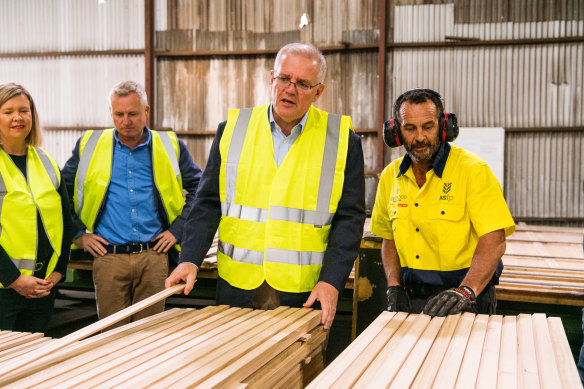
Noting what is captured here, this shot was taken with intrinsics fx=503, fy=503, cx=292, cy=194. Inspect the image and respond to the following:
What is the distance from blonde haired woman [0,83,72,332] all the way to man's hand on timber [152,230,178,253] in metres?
0.63

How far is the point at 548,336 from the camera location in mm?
1835

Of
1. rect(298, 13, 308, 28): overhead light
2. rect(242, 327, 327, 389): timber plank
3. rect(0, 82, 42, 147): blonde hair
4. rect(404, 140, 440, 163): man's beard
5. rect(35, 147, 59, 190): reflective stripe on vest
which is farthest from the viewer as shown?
→ rect(298, 13, 308, 28): overhead light

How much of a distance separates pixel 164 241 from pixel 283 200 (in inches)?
64.0

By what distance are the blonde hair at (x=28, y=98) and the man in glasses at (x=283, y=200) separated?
141 cm

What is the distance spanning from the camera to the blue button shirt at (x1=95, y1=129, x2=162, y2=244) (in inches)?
144

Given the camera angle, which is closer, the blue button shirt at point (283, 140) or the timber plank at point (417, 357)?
the timber plank at point (417, 357)

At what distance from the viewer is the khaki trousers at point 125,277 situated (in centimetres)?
365

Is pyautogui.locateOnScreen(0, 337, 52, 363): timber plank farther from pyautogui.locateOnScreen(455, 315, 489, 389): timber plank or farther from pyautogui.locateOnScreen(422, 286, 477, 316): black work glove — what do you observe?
pyautogui.locateOnScreen(422, 286, 477, 316): black work glove

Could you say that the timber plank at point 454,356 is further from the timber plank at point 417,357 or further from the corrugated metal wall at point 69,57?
the corrugated metal wall at point 69,57

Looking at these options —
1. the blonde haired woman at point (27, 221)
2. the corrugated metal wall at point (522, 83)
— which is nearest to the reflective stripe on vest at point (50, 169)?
the blonde haired woman at point (27, 221)

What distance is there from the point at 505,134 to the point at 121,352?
935 cm

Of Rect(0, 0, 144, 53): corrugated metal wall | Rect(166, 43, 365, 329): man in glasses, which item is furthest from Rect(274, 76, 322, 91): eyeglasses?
Rect(0, 0, 144, 53): corrugated metal wall

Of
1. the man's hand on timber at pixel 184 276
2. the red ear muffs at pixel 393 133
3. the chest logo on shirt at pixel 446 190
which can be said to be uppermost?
the red ear muffs at pixel 393 133

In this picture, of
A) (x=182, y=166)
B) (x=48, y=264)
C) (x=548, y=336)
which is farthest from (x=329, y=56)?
(x=548, y=336)
